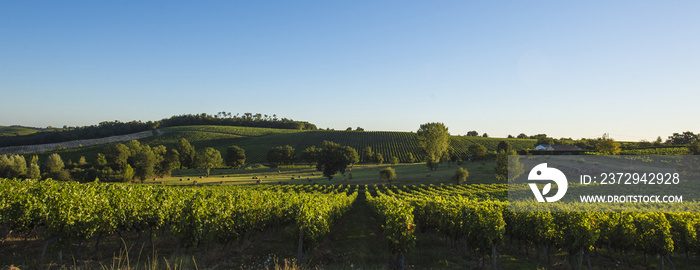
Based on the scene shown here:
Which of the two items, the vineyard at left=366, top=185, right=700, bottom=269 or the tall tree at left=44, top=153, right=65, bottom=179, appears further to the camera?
the tall tree at left=44, top=153, right=65, bottom=179

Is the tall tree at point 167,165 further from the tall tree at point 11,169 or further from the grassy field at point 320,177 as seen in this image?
the tall tree at point 11,169

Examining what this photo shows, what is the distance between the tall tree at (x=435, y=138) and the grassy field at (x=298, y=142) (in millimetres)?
18453

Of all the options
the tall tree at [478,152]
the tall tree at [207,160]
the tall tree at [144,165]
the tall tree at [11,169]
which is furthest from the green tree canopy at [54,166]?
the tall tree at [478,152]

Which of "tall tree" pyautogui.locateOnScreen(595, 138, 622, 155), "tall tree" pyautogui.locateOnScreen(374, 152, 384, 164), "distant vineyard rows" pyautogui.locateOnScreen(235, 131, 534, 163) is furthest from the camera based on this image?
"distant vineyard rows" pyautogui.locateOnScreen(235, 131, 534, 163)

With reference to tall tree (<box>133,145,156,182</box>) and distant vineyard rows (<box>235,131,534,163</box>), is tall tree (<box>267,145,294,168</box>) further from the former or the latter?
tall tree (<box>133,145,156,182</box>)

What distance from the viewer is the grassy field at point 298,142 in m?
117

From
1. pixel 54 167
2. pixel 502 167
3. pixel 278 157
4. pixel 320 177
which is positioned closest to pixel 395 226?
pixel 502 167

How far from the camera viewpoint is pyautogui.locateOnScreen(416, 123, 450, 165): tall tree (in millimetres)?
91250

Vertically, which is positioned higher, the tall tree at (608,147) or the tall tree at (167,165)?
the tall tree at (608,147)

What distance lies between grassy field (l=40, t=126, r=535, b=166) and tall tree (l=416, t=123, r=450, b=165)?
60.5ft

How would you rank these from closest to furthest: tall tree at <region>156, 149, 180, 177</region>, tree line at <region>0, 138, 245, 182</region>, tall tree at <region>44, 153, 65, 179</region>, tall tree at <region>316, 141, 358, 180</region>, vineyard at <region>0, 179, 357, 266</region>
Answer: vineyard at <region>0, 179, 357, 266</region>
tree line at <region>0, 138, 245, 182</region>
tall tree at <region>44, 153, 65, 179</region>
tall tree at <region>316, 141, 358, 180</region>
tall tree at <region>156, 149, 180, 177</region>

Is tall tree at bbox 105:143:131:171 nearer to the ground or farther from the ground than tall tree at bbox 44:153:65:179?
farther from the ground

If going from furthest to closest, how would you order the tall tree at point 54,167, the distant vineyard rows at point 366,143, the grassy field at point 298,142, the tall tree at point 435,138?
the distant vineyard rows at point 366,143, the grassy field at point 298,142, the tall tree at point 435,138, the tall tree at point 54,167

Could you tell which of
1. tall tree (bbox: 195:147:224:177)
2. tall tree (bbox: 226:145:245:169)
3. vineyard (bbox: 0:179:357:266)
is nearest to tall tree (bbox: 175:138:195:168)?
tall tree (bbox: 226:145:245:169)
